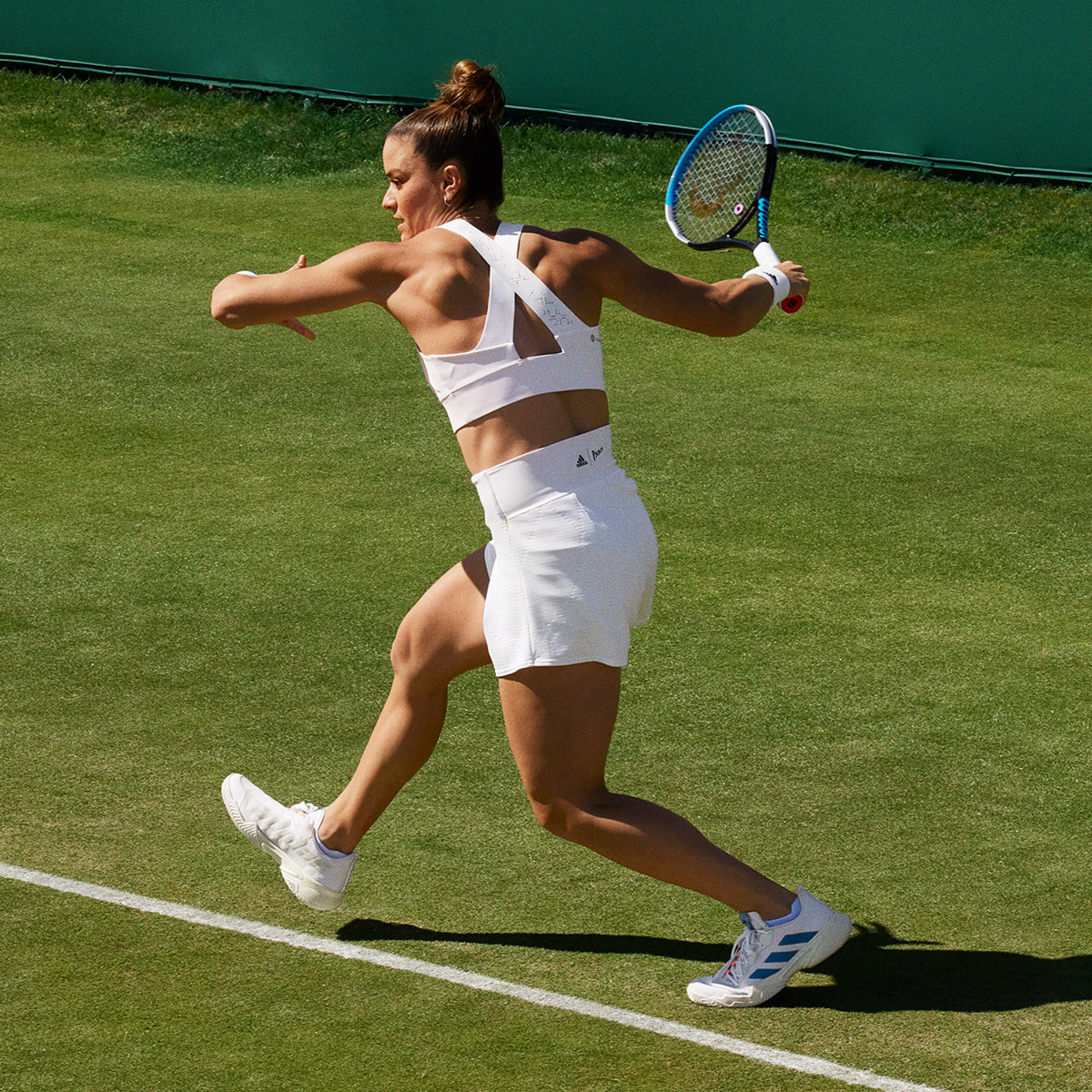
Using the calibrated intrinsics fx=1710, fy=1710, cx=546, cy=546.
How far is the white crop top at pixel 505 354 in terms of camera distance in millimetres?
4160

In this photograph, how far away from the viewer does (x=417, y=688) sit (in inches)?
181

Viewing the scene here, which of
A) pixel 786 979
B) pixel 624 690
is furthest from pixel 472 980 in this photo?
pixel 624 690

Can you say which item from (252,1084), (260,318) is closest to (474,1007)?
(252,1084)

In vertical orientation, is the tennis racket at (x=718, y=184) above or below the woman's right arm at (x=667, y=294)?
A: above

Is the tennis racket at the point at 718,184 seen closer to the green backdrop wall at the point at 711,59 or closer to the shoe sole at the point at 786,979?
the shoe sole at the point at 786,979

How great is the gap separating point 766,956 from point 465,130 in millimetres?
2190

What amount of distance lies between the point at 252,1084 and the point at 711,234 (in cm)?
339

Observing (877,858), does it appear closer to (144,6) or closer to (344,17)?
(344,17)

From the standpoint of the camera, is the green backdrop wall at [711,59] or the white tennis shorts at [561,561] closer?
the white tennis shorts at [561,561]

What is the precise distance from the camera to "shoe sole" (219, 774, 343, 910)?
4691 mm

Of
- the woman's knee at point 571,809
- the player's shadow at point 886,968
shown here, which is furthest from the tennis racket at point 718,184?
the player's shadow at point 886,968

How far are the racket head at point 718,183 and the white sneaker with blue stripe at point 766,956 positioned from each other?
8.30ft

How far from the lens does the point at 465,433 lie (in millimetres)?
4277

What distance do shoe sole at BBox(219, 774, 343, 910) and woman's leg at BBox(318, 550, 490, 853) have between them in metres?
0.12
